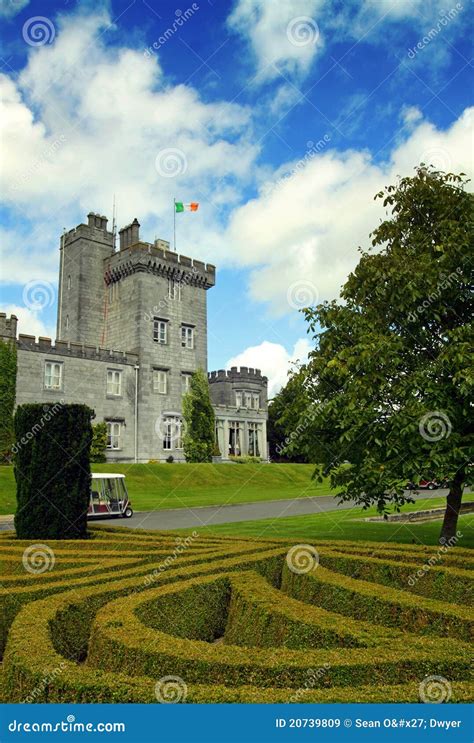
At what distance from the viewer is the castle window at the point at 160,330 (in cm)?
4756

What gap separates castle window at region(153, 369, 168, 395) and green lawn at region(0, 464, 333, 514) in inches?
272

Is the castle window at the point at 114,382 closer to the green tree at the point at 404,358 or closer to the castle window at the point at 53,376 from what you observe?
the castle window at the point at 53,376

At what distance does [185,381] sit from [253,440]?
1184cm

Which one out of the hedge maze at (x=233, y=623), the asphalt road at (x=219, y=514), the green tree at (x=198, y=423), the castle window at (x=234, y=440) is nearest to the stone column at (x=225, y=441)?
the castle window at (x=234, y=440)

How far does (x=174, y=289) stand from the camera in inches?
1928

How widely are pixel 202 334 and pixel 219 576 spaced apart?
1695 inches

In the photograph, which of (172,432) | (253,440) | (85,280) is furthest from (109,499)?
(253,440)

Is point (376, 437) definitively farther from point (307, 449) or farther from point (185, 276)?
point (185, 276)

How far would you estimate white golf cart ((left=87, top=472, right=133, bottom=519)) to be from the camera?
85.0 ft

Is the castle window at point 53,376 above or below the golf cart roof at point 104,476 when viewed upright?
above

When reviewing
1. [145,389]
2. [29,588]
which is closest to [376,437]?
[29,588]
